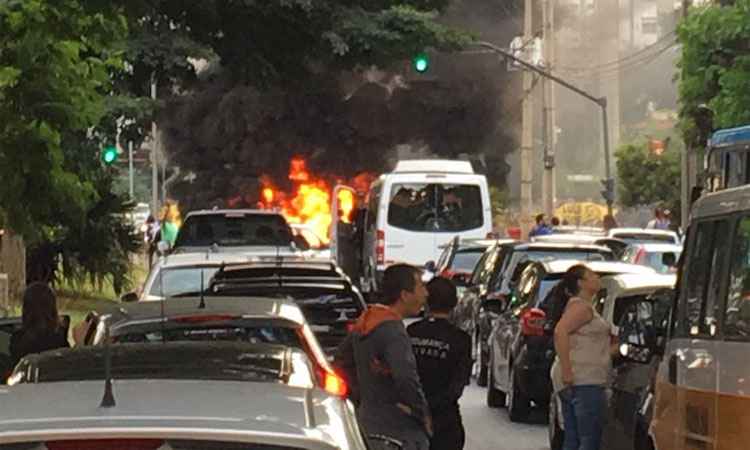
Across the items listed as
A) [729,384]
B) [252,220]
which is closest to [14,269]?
[252,220]

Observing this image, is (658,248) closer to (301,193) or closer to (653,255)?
(653,255)

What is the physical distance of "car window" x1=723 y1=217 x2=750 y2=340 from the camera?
325 inches

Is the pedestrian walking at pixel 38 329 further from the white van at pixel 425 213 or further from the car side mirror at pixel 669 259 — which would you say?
the white van at pixel 425 213

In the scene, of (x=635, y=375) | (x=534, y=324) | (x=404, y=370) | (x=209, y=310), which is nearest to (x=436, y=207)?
(x=534, y=324)

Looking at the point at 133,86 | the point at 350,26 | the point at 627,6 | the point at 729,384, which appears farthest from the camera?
the point at 627,6

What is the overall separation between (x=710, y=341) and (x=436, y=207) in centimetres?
2946

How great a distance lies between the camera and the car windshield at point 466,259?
30031 mm

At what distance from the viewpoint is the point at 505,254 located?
22953 millimetres

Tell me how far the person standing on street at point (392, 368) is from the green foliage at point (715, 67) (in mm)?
24344

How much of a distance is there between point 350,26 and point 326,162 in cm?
4428

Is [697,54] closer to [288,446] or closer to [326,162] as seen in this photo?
[326,162]

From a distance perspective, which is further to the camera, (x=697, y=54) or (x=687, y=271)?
(x=697, y=54)

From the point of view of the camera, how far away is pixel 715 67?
36031 mm

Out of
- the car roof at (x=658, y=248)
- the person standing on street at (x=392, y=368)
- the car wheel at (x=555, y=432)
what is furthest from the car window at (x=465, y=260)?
the person standing on street at (x=392, y=368)
